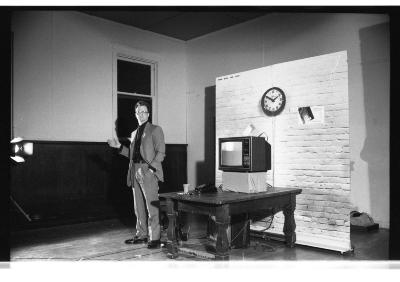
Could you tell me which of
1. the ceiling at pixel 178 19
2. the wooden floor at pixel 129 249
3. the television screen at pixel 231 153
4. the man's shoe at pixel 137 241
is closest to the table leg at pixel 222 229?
the wooden floor at pixel 129 249

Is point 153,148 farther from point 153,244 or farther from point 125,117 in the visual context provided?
point 125,117

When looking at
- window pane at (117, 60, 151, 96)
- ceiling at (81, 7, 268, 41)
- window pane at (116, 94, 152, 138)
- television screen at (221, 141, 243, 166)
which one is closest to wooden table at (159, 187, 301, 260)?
television screen at (221, 141, 243, 166)

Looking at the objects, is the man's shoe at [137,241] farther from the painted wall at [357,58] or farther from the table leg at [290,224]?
the painted wall at [357,58]

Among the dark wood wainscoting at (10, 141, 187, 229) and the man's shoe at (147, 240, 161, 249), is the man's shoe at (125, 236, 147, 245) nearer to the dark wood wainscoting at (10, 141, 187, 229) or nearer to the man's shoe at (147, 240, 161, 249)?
the man's shoe at (147, 240, 161, 249)

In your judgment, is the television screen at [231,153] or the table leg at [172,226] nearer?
the table leg at [172,226]

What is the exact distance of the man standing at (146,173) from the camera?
4.05 m

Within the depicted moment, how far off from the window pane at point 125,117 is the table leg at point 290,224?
340 centimetres

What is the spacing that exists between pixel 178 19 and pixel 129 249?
4.17m

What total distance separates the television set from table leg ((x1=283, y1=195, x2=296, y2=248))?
0.58 meters

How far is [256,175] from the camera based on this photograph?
3.80 meters

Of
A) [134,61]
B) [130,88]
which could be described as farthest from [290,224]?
[134,61]

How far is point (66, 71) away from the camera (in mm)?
5738
